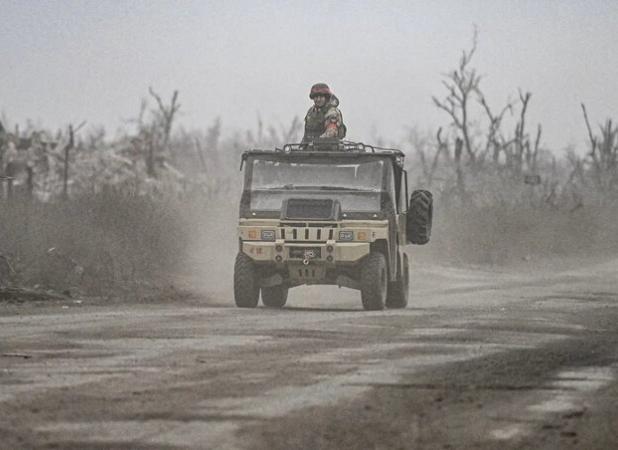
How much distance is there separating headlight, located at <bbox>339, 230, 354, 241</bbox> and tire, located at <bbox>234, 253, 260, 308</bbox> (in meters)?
1.42

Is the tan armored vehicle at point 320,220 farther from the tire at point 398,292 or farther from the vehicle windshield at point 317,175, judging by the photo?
the tire at point 398,292

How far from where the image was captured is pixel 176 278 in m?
29.9

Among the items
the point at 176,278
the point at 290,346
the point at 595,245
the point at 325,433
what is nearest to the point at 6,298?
the point at 176,278

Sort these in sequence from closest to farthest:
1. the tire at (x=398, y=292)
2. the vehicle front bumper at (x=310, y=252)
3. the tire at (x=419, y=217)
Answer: the vehicle front bumper at (x=310, y=252) → the tire at (x=419, y=217) → the tire at (x=398, y=292)

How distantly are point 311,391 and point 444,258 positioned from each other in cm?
3136

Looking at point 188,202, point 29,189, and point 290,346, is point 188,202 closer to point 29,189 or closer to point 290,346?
point 29,189

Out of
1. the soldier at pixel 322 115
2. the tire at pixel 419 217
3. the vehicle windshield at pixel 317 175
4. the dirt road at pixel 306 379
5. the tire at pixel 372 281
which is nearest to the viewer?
the dirt road at pixel 306 379

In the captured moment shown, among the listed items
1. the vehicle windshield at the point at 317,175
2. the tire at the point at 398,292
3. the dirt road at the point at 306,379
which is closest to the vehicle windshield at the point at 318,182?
the vehicle windshield at the point at 317,175

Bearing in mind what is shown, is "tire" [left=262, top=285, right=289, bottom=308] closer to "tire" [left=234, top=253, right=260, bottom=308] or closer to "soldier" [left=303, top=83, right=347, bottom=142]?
"tire" [left=234, top=253, right=260, bottom=308]

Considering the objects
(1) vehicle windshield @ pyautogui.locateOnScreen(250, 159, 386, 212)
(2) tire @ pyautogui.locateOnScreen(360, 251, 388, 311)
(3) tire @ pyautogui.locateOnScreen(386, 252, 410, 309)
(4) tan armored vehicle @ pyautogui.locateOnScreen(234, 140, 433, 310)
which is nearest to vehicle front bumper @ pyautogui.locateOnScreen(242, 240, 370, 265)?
(4) tan armored vehicle @ pyautogui.locateOnScreen(234, 140, 433, 310)

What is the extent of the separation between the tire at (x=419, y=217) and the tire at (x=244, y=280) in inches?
110

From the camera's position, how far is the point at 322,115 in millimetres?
23281

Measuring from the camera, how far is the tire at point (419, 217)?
2347cm

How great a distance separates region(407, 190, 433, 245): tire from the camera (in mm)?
23469
